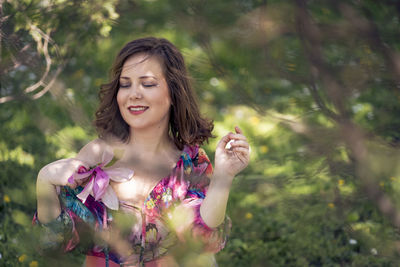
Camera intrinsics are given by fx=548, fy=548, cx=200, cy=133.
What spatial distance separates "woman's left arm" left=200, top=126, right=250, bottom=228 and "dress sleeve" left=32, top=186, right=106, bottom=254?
24cm

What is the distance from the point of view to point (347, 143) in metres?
1.47

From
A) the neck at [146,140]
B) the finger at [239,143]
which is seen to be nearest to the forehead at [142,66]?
the neck at [146,140]

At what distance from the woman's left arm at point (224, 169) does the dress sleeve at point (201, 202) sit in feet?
0.10

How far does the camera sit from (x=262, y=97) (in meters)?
1.55

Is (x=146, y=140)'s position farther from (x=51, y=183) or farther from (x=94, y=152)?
(x=51, y=183)

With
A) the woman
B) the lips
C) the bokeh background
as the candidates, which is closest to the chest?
the woman

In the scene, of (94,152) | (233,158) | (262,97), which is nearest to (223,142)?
(233,158)

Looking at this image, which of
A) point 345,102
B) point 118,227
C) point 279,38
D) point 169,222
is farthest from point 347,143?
point 118,227

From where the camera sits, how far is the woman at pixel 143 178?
43.2 inches

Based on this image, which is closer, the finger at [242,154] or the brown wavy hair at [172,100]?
the finger at [242,154]

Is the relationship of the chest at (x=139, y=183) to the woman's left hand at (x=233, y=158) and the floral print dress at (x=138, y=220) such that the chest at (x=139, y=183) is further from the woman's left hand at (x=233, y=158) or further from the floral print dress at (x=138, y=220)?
the woman's left hand at (x=233, y=158)

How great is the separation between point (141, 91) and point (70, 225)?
31cm

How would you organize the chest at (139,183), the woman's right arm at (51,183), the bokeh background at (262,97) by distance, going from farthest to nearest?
the bokeh background at (262,97)
the chest at (139,183)
the woman's right arm at (51,183)

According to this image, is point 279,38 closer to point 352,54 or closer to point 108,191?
point 352,54
